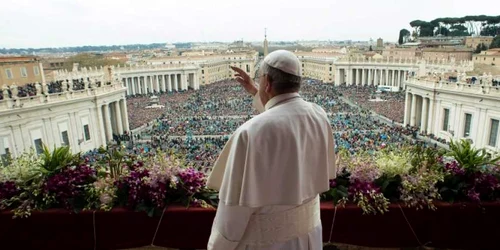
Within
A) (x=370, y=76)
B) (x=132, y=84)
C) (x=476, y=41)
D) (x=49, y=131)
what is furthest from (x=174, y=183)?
(x=476, y=41)

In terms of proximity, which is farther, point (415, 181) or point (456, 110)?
point (456, 110)

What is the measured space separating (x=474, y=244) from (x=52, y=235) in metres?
4.50

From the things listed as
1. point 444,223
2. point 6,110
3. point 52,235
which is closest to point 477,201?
point 444,223

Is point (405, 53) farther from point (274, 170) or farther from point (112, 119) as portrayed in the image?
point (274, 170)

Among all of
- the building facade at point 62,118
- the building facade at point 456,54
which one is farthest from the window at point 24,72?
the building facade at point 456,54

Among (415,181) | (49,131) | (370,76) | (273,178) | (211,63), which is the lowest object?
(370,76)

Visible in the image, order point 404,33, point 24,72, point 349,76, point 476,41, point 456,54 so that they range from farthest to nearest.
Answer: point 404,33, point 476,41, point 349,76, point 456,54, point 24,72

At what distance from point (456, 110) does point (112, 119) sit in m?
24.0

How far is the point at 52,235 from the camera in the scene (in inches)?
140

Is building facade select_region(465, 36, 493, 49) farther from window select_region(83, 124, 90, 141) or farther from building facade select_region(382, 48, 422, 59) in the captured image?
window select_region(83, 124, 90, 141)

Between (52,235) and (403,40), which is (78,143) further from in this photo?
(403,40)

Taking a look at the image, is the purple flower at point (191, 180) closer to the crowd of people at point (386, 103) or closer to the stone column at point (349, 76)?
the crowd of people at point (386, 103)

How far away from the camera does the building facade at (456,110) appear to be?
1920cm

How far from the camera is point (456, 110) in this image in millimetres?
21906
